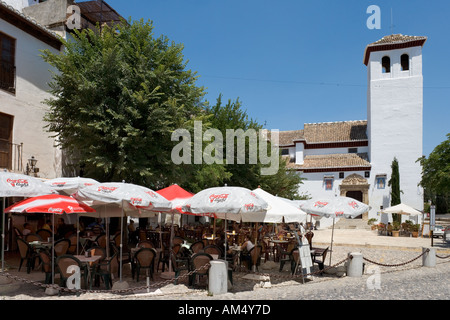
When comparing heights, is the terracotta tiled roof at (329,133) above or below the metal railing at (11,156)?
above

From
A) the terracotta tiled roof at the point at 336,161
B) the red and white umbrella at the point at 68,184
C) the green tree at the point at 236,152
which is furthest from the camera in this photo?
the terracotta tiled roof at the point at 336,161

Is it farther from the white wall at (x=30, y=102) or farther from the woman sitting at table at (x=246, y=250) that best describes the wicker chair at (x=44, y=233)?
the woman sitting at table at (x=246, y=250)

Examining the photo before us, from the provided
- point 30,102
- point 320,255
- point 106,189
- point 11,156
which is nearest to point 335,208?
point 320,255

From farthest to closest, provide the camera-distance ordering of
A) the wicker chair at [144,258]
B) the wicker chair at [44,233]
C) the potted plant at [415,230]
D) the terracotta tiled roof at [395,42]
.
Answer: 1. the terracotta tiled roof at [395,42]
2. the potted plant at [415,230]
3. the wicker chair at [44,233]
4. the wicker chair at [144,258]

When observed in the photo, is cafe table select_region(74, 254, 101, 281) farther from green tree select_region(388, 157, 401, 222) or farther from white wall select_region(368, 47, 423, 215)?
white wall select_region(368, 47, 423, 215)

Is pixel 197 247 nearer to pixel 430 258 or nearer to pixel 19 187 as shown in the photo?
pixel 19 187

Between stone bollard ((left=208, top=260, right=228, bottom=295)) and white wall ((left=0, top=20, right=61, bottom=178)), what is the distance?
1085 centimetres

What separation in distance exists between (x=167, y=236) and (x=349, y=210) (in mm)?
7931

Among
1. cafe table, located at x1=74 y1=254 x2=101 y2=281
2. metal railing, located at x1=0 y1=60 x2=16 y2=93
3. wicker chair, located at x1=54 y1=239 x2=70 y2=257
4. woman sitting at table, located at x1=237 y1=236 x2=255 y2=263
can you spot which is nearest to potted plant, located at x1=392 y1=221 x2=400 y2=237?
woman sitting at table, located at x1=237 y1=236 x2=255 y2=263

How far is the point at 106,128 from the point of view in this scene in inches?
542

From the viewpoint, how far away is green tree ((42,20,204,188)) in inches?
555

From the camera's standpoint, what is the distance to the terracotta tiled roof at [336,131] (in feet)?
140

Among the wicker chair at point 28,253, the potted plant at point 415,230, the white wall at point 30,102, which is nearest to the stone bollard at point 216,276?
the wicker chair at point 28,253
